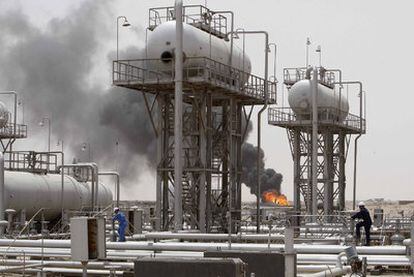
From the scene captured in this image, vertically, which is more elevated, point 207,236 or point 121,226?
point 121,226

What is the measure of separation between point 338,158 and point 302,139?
11.7ft

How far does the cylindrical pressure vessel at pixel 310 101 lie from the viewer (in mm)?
59844

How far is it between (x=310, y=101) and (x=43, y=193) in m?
22.2

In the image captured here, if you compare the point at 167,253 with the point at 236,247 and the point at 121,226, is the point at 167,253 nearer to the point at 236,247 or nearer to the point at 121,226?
the point at 236,247

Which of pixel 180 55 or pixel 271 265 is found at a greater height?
pixel 180 55

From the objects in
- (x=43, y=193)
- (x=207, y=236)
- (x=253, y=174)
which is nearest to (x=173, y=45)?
(x=43, y=193)

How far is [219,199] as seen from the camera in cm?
4322

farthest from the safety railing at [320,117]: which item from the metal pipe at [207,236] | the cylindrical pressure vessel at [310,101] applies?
the metal pipe at [207,236]

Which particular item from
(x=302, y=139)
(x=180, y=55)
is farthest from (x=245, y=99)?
(x=302, y=139)

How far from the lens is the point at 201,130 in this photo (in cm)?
4075

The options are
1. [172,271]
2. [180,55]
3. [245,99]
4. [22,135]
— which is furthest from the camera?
[22,135]

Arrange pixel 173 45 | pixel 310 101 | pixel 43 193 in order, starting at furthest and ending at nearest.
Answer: pixel 310 101 < pixel 43 193 < pixel 173 45

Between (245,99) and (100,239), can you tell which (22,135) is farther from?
(100,239)

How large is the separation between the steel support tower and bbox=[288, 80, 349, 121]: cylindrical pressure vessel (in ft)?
50.7
